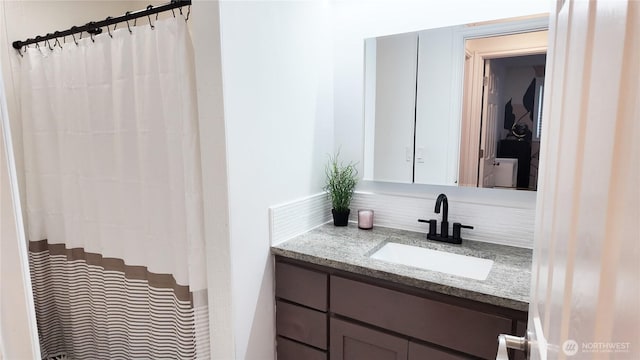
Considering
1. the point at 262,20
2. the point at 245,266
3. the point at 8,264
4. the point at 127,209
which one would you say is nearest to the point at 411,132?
the point at 262,20

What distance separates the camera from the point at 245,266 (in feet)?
5.14

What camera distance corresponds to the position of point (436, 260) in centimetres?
169

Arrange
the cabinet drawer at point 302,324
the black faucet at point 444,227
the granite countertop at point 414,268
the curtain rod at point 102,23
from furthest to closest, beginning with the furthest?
the black faucet at point 444,227, the cabinet drawer at point 302,324, the curtain rod at point 102,23, the granite countertop at point 414,268

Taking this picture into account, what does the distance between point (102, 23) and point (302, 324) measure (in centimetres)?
170

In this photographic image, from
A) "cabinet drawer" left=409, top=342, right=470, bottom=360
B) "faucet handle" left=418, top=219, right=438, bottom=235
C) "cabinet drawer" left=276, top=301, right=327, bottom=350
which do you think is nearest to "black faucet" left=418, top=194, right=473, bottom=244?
"faucet handle" left=418, top=219, right=438, bottom=235

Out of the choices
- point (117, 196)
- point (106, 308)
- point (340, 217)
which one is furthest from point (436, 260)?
point (106, 308)

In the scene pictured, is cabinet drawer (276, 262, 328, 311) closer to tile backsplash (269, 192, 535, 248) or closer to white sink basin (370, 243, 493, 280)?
tile backsplash (269, 192, 535, 248)

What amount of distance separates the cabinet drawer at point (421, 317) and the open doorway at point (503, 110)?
686mm

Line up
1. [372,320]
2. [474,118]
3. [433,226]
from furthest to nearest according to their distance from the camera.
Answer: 1. [433,226]
2. [474,118]
3. [372,320]

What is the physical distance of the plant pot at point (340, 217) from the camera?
2033 mm

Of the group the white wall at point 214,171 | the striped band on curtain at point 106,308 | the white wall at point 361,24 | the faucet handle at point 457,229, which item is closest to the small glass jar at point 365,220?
the white wall at point 361,24

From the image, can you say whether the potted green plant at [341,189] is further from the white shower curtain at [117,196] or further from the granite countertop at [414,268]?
the white shower curtain at [117,196]

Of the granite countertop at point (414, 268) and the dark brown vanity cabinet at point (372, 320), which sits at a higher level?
the granite countertop at point (414, 268)

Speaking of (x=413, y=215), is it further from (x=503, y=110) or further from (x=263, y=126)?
(x=263, y=126)
